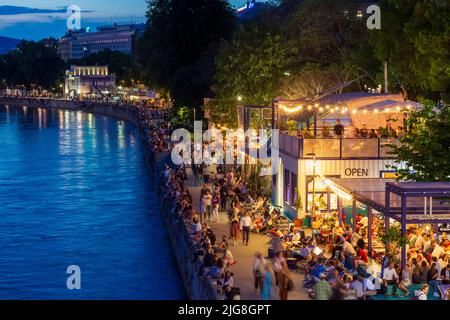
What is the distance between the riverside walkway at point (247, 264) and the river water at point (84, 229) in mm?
2067

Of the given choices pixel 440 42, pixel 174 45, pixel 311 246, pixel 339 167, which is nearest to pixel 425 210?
pixel 311 246

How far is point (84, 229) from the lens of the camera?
1438 inches

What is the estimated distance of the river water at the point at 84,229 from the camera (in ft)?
89.3

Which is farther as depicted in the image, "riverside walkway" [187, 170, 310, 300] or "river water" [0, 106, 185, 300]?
"river water" [0, 106, 185, 300]

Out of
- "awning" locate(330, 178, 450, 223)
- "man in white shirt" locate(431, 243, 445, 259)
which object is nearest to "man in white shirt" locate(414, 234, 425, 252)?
"man in white shirt" locate(431, 243, 445, 259)

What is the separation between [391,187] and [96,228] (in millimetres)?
19352

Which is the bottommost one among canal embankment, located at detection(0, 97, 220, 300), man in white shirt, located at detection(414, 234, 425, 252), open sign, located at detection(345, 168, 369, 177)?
canal embankment, located at detection(0, 97, 220, 300)

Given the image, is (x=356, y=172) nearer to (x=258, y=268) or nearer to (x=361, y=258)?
(x=361, y=258)

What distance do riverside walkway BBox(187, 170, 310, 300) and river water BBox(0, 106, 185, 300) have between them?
2067mm

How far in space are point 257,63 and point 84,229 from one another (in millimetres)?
14468

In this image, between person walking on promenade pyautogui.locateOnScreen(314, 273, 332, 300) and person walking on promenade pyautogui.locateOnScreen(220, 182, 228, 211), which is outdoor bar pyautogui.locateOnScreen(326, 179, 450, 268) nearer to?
person walking on promenade pyautogui.locateOnScreen(314, 273, 332, 300)

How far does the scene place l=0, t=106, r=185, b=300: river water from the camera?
1072 inches

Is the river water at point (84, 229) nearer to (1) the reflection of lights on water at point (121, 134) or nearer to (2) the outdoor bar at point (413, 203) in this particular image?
(1) the reflection of lights on water at point (121, 134)

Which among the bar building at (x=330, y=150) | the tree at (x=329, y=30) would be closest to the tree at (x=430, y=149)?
the bar building at (x=330, y=150)
